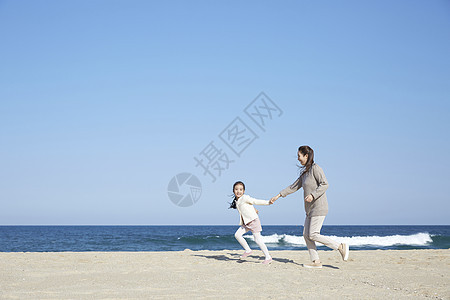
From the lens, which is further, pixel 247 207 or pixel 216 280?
pixel 247 207

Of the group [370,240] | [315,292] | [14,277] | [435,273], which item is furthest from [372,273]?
[370,240]

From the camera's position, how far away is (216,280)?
532 cm

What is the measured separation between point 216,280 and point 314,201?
2.31 metres

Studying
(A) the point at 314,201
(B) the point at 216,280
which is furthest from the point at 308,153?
(B) the point at 216,280

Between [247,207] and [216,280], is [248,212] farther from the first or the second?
[216,280]

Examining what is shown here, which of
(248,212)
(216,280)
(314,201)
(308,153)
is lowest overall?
(216,280)

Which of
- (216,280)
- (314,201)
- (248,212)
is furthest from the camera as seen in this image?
(248,212)

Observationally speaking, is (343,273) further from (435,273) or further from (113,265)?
(113,265)

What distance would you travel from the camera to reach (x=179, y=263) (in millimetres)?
7332

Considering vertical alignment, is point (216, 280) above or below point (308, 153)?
below

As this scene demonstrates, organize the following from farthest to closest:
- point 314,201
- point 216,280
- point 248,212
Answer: point 248,212 < point 314,201 < point 216,280

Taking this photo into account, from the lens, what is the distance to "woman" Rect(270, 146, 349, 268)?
6.64 metres

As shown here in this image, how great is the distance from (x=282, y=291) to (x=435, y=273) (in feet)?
10.1

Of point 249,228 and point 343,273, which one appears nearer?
point 343,273
